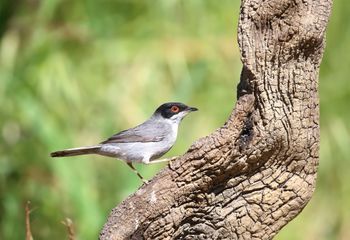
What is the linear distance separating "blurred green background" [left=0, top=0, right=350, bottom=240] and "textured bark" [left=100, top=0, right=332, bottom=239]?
4.25m

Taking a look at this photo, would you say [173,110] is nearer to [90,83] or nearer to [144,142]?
[144,142]

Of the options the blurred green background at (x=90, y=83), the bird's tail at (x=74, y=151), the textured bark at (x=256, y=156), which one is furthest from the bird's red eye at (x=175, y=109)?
the blurred green background at (x=90, y=83)

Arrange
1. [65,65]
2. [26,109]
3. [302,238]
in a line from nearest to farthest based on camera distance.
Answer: [26,109], [65,65], [302,238]

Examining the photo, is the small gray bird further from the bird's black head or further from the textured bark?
the textured bark

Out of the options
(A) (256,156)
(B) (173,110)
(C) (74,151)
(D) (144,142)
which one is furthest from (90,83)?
(A) (256,156)

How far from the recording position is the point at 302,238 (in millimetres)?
9367

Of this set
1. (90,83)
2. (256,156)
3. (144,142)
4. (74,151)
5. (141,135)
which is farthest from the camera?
(90,83)

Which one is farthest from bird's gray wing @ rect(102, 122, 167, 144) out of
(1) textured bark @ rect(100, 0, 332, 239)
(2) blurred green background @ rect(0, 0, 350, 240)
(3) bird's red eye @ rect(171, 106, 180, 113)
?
(2) blurred green background @ rect(0, 0, 350, 240)

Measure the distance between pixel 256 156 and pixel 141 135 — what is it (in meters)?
1.78

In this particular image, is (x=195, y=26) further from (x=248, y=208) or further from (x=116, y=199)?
(x=248, y=208)

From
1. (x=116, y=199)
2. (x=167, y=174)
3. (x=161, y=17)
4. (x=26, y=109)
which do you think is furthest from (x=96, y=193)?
(x=167, y=174)

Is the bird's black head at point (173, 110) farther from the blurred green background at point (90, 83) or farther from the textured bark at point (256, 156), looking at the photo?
the blurred green background at point (90, 83)

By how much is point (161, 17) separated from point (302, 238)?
2.43 meters

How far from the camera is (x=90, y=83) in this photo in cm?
862
